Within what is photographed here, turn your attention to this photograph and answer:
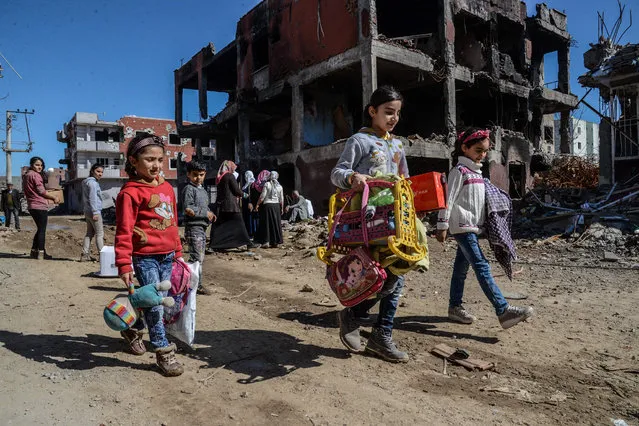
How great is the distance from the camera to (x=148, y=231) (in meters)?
2.82

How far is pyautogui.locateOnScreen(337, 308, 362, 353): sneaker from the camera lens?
2873 mm

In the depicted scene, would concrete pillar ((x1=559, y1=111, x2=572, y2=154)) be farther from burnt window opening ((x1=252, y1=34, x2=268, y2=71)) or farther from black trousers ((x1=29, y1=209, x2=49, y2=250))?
black trousers ((x1=29, y1=209, x2=49, y2=250))

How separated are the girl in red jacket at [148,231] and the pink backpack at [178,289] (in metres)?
0.05

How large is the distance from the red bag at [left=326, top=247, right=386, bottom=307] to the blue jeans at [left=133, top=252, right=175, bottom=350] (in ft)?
3.82

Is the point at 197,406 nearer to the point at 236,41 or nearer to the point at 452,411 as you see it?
the point at 452,411

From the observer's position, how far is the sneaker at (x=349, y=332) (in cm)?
287

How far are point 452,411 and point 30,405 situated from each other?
2.22 meters

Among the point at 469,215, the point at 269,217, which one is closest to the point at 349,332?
the point at 469,215

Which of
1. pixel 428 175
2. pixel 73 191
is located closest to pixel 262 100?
pixel 428 175

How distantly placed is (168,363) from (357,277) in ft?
4.27

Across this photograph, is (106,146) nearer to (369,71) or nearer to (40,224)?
(369,71)

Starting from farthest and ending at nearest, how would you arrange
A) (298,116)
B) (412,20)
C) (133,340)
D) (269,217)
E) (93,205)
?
(412,20) → (298,116) → (269,217) → (93,205) → (133,340)

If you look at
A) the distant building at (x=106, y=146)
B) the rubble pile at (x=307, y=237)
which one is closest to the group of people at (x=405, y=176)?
the rubble pile at (x=307, y=237)

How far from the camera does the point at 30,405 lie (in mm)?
2240
